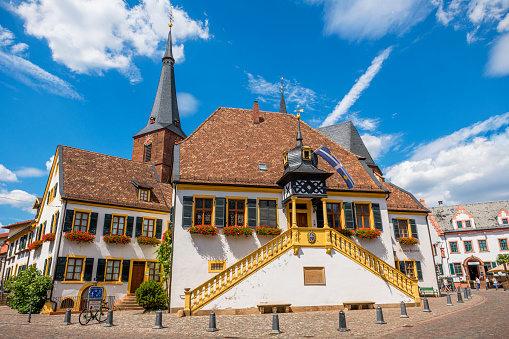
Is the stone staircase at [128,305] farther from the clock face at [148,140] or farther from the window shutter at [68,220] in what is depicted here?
the clock face at [148,140]

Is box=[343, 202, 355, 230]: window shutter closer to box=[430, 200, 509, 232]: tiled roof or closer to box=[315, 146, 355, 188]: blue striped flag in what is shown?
box=[315, 146, 355, 188]: blue striped flag

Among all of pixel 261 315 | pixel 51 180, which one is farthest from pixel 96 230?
pixel 261 315

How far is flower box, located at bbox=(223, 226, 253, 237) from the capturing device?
19141 millimetres

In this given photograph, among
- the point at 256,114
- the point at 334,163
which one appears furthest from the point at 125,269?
the point at 334,163

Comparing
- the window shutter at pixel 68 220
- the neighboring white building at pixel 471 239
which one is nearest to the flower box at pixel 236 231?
the window shutter at pixel 68 220

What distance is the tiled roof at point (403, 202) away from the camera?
2583 centimetres

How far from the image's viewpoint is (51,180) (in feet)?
94.2

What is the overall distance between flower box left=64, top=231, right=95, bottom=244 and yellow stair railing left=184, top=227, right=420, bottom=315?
975 centimetres

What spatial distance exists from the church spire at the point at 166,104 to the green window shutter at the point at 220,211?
3265cm

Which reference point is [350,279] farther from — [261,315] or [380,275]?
[261,315]

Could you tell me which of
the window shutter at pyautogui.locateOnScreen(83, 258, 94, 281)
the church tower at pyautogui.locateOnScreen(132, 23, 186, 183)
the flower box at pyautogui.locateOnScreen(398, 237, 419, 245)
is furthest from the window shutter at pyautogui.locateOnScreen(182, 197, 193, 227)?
the church tower at pyautogui.locateOnScreen(132, 23, 186, 183)

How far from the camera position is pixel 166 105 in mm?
53031

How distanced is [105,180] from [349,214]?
17.3m

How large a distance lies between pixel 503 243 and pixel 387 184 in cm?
2708
